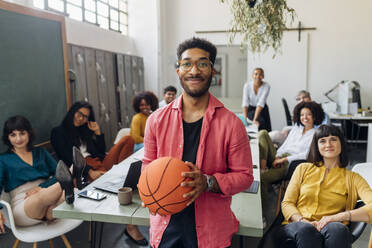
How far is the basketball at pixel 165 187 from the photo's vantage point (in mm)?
1126

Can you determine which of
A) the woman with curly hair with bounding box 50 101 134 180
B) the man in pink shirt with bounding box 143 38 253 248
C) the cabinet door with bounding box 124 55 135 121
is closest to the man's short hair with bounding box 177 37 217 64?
the man in pink shirt with bounding box 143 38 253 248

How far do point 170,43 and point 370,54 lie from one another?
177 inches

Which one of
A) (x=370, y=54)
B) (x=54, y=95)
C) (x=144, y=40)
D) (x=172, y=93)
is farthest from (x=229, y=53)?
(x=54, y=95)

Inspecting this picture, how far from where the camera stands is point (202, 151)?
122cm

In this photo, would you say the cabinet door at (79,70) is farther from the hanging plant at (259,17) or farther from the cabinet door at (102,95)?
the hanging plant at (259,17)

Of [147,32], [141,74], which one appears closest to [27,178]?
[141,74]

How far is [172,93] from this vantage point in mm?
4500

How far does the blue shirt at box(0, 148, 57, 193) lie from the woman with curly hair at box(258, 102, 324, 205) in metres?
1.96

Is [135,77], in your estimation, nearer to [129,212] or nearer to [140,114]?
[140,114]

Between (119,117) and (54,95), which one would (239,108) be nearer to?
(119,117)

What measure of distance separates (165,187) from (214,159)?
0.23 m

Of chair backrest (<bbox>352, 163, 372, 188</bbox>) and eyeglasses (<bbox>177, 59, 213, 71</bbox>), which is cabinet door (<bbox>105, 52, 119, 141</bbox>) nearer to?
chair backrest (<bbox>352, 163, 372, 188</bbox>)

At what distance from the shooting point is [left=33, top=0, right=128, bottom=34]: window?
4.72 meters

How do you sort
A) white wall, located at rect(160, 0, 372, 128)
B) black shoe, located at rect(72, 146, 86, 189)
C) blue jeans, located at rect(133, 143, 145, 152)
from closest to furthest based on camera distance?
black shoe, located at rect(72, 146, 86, 189) < blue jeans, located at rect(133, 143, 145, 152) < white wall, located at rect(160, 0, 372, 128)
